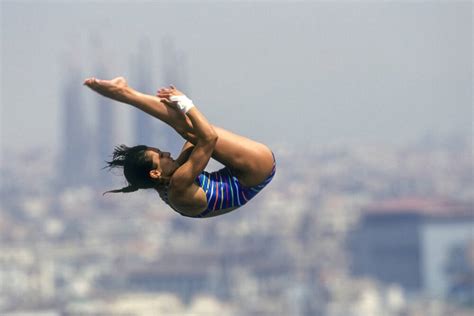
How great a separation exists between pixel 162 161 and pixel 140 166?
107 millimetres

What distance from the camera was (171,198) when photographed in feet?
27.9

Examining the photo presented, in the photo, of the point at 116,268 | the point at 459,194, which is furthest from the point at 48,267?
the point at 459,194

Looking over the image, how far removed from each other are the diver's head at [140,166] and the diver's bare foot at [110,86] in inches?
9.3

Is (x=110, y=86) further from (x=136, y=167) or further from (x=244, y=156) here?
(x=244, y=156)

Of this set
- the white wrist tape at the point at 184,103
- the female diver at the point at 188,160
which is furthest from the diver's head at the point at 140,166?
the white wrist tape at the point at 184,103

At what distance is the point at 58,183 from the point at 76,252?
2077 inches

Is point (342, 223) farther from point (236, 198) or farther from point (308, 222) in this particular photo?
point (236, 198)

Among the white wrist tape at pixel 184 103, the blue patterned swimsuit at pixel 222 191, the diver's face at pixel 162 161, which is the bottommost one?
the blue patterned swimsuit at pixel 222 191

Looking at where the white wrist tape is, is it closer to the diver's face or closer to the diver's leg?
the diver's leg

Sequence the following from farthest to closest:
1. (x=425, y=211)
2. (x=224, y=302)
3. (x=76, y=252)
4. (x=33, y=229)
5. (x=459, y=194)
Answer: (x=459, y=194), (x=33, y=229), (x=76, y=252), (x=425, y=211), (x=224, y=302)

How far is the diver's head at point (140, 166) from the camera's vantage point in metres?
8.42

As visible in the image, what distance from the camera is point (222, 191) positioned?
8656 mm

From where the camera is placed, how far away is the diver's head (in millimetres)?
8422

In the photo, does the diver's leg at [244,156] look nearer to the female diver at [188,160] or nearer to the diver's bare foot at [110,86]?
the female diver at [188,160]
